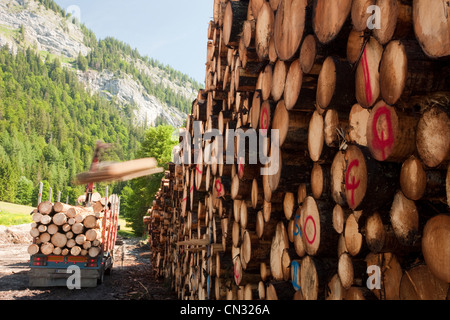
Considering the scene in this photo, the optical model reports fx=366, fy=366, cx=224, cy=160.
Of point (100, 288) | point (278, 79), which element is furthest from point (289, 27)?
point (100, 288)

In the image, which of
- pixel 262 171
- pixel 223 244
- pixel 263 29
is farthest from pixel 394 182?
pixel 223 244

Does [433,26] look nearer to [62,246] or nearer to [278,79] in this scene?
[278,79]

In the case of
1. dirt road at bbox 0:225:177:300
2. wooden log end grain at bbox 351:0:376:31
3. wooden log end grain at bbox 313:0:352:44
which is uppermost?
wooden log end grain at bbox 313:0:352:44

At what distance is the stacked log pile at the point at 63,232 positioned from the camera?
854cm

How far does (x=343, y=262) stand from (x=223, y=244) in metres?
2.34

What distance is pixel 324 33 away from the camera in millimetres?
1834

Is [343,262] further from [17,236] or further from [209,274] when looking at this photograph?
[17,236]

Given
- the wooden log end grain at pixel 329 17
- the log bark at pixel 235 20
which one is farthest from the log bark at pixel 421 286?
the log bark at pixel 235 20

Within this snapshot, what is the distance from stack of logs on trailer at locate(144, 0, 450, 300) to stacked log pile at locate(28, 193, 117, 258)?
625 centimetres

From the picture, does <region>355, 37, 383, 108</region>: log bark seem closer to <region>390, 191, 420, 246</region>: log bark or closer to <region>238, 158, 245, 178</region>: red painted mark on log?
<region>390, 191, 420, 246</region>: log bark

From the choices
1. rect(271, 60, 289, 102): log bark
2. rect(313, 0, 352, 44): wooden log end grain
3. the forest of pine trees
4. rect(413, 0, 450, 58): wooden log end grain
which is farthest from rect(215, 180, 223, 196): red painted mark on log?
the forest of pine trees

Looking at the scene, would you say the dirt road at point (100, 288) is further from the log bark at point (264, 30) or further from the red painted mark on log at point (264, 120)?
the log bark at point (264, 30)

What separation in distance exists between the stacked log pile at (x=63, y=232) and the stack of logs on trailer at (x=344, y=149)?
625 cm

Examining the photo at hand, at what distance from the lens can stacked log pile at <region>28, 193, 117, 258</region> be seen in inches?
336
